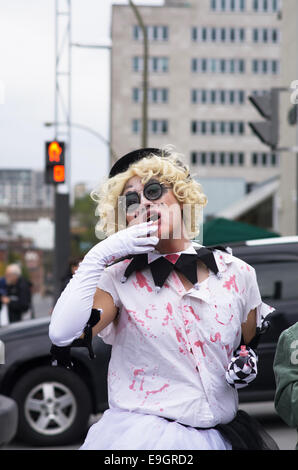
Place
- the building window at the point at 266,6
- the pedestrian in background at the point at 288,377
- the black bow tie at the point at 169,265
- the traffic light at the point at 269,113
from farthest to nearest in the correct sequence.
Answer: the building window at the point at 266,6, the traffic light at the point at 269,113, the black bow tie at the point at 169,265, the pedestrian in background at the point at 288,377

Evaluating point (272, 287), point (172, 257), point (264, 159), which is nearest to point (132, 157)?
point (172, 257)

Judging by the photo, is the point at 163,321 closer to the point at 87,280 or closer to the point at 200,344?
the point at 200,344

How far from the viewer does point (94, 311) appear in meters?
2.38

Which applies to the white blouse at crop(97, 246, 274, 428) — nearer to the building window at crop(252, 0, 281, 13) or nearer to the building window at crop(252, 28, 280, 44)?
the building window at crop(252, 28, 280, 44)

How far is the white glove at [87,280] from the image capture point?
2307mm

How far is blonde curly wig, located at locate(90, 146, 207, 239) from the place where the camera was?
2.53 metres

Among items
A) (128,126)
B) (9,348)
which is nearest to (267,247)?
(9,348)

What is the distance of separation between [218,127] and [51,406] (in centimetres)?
8002

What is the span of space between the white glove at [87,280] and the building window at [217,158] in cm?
8281

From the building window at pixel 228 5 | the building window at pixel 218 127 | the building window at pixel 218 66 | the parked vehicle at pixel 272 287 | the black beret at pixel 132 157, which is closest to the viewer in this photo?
the black beret at pixel 132 157

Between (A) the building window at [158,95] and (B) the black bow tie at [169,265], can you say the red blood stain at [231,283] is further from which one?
(A) the building window at [158,95]

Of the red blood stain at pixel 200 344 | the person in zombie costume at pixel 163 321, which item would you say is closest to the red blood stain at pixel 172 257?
the person in zombie costume at pixel 163 321

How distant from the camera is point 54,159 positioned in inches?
538
